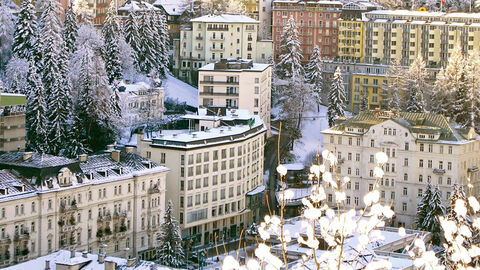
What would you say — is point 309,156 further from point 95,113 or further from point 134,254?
point 134,254

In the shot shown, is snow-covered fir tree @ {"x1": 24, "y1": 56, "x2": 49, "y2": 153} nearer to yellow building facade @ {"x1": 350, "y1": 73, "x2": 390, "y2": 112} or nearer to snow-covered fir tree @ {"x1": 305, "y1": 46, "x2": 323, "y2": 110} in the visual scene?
snow-covered fir tree @ {"x1": 305, "y1": 46, "x2": 323, "y2": 110}

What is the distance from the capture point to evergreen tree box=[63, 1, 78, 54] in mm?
112750

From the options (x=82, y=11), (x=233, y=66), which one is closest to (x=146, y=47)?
(x=82, y=11)

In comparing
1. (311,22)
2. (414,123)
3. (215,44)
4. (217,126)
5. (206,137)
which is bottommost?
(206,137)

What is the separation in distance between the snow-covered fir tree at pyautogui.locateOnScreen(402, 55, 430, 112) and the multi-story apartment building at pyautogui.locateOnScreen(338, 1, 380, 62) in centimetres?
1179

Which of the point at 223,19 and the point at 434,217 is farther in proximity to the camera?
the point at 223,19

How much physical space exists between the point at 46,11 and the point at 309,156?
2977 cm

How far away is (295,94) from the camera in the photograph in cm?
11762

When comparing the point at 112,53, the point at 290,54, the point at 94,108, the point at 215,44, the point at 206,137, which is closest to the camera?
the point at 206,137

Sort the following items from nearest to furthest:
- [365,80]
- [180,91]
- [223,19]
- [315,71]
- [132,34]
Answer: [132,34]
[180,91]
[223,19]
[315,71]
[365,80]

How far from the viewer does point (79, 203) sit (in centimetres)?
7794

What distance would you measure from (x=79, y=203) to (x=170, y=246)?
7456mm

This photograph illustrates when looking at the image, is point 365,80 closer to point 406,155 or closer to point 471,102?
point 471,102

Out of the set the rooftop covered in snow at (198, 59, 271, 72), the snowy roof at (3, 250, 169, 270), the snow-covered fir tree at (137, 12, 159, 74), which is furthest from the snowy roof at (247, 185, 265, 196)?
the snowy roof at (3, 250, 169, 270)
